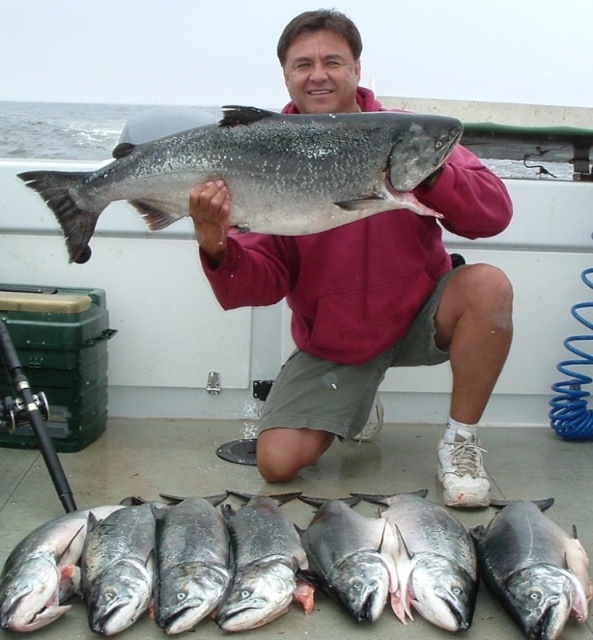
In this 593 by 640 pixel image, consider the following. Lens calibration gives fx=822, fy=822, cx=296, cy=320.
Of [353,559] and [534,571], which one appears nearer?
[534,571]

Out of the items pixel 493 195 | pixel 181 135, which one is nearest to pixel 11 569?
pixel 181 135

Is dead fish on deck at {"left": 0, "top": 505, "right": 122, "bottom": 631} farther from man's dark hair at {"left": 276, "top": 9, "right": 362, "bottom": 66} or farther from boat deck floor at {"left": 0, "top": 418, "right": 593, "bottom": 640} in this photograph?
man's dark hair at {"left": 276, "top": 9, "right": 362, "bottom": 66}

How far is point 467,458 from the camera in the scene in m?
3.32

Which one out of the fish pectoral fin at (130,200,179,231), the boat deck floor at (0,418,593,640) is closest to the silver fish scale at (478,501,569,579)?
the boat deck floor at (0,418,593,640)

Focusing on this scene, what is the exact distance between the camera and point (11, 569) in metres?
2.36

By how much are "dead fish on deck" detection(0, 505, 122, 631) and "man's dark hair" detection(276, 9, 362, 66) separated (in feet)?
6.83

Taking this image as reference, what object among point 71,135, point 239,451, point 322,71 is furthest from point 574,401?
point 71,135

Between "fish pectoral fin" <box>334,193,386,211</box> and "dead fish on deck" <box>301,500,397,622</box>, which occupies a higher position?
"fish pectoral fin" <box>334,193,386,211</box>

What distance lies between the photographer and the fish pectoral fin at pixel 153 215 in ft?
9.57

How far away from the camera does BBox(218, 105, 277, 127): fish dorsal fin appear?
2748mm

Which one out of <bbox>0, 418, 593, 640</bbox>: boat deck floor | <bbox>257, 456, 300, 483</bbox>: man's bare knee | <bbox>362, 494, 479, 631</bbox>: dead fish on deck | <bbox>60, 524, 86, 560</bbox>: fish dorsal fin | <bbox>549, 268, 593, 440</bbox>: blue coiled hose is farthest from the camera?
<bbox>549, 268, 593, 440</bbox>: blue coiled hose

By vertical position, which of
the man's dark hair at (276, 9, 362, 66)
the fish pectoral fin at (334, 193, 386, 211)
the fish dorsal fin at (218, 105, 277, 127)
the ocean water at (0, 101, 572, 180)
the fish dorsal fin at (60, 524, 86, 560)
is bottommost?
the fish dorsal fin at (60, 524, 86, 560)

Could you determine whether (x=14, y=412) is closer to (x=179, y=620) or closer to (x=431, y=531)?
(x=179, y=620)

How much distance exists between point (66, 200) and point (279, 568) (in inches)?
58.1
